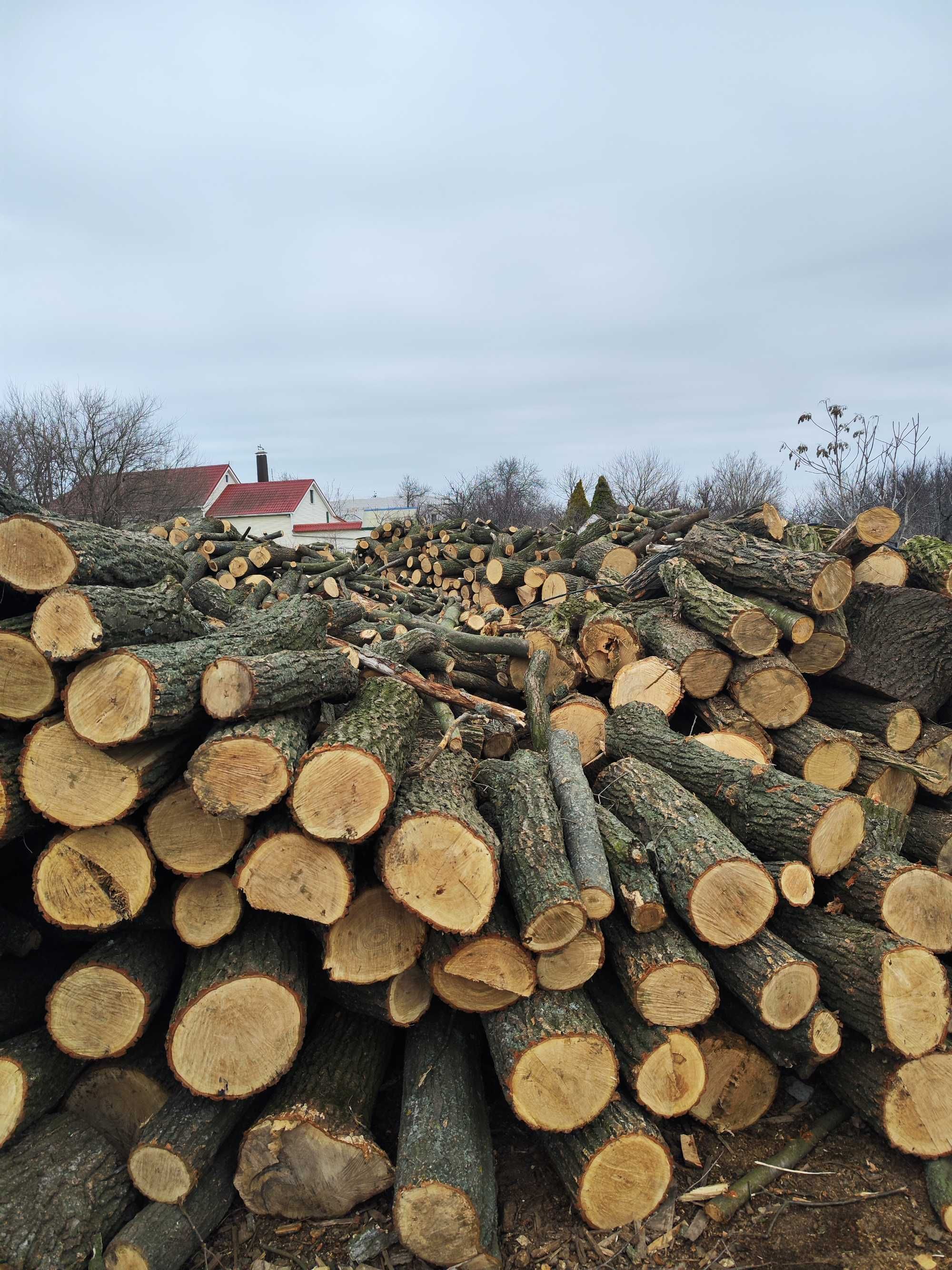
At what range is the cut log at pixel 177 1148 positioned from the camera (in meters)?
2.50

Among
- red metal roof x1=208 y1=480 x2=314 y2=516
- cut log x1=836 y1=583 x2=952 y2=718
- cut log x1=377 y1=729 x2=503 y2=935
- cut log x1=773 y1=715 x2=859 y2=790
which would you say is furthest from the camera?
red metal roof x1=208 y1=480 x2=314 y2=516

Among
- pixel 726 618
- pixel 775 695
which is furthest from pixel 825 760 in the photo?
pixel 726 618

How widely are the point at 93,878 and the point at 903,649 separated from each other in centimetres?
495

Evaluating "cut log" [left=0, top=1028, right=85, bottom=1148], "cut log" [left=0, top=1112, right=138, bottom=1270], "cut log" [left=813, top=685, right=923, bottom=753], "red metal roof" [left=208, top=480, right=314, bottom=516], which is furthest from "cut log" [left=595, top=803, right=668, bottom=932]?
"red metal roof" [left=208, top=480, right=314, bottom=516]

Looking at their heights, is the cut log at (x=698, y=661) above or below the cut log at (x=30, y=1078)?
above

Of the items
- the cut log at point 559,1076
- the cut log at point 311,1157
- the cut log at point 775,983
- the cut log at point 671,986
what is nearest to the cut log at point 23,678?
the cut log at point 311,1157

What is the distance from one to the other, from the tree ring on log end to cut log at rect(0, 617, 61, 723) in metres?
2.22

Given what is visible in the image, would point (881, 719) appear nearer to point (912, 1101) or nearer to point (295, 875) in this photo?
point (912, 1101)

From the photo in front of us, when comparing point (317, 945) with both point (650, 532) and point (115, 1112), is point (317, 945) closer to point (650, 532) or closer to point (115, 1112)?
point (115, 1112)

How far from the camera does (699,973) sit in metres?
2.74

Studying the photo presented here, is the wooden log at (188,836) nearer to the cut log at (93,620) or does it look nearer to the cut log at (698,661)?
the cut log at (93,620)

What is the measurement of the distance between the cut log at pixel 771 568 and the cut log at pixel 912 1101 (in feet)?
9.36

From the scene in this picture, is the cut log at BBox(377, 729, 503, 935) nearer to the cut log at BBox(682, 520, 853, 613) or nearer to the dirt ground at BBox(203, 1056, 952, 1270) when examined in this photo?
the dirt ground at BBox(203, 1056, 952, 1270)

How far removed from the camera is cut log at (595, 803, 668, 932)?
287cm
